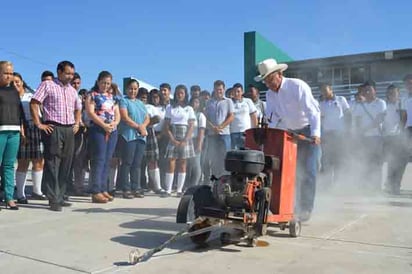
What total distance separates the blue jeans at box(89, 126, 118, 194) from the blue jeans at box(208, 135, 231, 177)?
187cm

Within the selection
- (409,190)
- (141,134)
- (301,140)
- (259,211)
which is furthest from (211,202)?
(409,190)

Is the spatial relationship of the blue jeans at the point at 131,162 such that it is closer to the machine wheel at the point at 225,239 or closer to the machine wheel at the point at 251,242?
the machine wheel at the point at 225,239

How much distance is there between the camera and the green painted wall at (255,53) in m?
11.1

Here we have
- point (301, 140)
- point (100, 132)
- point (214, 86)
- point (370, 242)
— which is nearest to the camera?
point (370, 242)

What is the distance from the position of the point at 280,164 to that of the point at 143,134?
3335 millimetres

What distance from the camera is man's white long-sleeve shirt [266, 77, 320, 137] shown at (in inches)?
187

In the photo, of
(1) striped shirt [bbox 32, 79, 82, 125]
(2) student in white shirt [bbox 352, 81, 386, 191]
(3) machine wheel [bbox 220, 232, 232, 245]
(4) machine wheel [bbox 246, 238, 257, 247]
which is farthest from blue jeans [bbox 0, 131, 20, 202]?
(2) student in white shirt [bbox 352, 81, 386, 191]

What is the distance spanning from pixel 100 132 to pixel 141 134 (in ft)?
2.75

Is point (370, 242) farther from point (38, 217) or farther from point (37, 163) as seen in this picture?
point (37, 163)

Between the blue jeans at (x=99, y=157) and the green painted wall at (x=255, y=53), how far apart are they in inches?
218

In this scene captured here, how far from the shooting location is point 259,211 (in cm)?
369

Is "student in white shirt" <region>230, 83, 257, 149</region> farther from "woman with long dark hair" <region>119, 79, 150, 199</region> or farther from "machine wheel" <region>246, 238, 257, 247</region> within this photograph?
"machine wheel" <region>246, 238, 257, 247</region>

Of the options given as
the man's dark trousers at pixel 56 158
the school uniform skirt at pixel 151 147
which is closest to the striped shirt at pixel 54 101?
the man's dark trousers at pixel 56 158

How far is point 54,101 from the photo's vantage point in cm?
578
